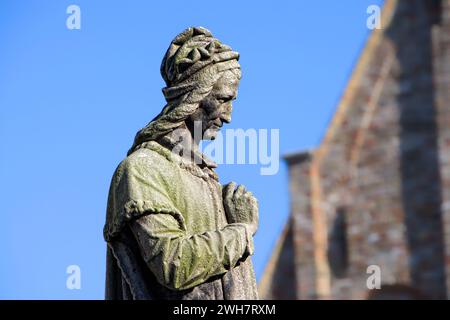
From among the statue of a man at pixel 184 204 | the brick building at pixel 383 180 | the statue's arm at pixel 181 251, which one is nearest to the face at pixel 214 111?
the statue of a man at pixel 184 204

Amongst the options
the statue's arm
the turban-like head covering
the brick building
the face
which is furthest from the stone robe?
the brick building

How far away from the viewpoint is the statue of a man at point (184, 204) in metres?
12.0

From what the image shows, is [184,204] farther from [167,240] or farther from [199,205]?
[167,240]

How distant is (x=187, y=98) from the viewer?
12.5m

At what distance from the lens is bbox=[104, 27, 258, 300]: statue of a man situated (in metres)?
12.0

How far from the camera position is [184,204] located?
12320 millimetres

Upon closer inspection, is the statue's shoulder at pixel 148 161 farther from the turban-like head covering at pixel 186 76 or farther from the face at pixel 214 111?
the face at pixel 214 111

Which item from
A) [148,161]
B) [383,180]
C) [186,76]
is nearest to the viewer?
[148,161]

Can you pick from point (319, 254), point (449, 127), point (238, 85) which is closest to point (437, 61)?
point (449, 127)

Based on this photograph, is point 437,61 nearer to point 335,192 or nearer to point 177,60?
point 335,192

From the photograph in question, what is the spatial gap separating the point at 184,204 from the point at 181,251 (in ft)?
1.42

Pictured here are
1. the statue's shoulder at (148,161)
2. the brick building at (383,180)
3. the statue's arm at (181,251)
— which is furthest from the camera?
the brick building at (383,180)

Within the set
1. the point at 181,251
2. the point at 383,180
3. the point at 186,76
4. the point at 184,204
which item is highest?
the point at 383,180

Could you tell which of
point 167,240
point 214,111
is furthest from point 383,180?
point 167,240
